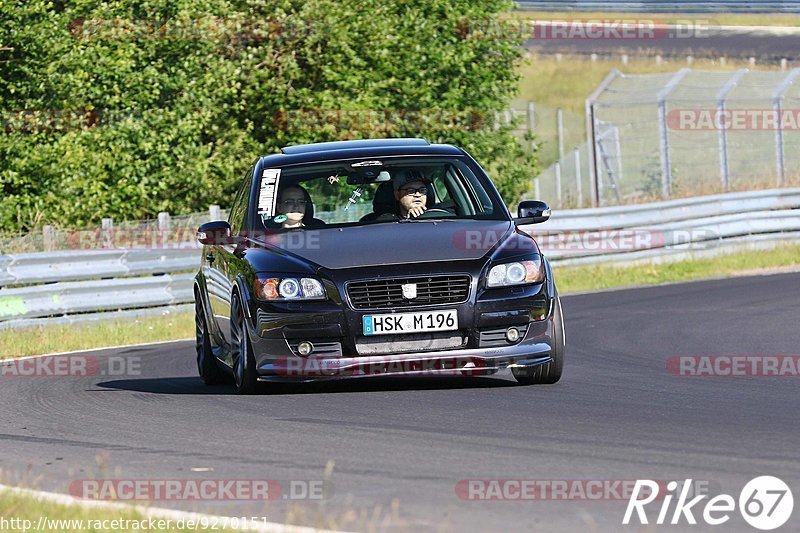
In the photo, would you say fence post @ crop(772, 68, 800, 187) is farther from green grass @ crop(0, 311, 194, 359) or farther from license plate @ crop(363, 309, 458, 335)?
license plate @ crop(363, 309, 458, 335)

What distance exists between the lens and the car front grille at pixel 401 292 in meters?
9.62

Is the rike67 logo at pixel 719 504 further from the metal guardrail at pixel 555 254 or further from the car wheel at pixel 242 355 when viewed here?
the metal guardrail at pixel 555 254

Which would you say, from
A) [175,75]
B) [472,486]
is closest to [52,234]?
[175,75]

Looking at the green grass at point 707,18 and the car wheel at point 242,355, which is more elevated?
the car wheel at point 242,355

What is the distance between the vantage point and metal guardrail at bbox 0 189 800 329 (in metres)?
17.5

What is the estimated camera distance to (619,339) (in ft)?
46.3

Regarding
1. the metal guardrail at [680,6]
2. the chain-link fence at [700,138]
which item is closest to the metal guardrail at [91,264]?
the chain-link fence at [700,138]

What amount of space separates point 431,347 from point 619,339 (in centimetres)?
483

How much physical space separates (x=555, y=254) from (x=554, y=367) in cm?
1249

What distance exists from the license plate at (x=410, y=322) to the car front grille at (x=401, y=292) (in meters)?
0.07

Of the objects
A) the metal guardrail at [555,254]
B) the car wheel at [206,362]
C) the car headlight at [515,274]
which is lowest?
the metal guardrail at [555,254]

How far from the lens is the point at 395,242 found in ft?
32.7

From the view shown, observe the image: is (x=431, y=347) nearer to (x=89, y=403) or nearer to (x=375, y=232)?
(x=375, y=232)

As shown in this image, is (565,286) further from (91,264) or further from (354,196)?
(354,196)
